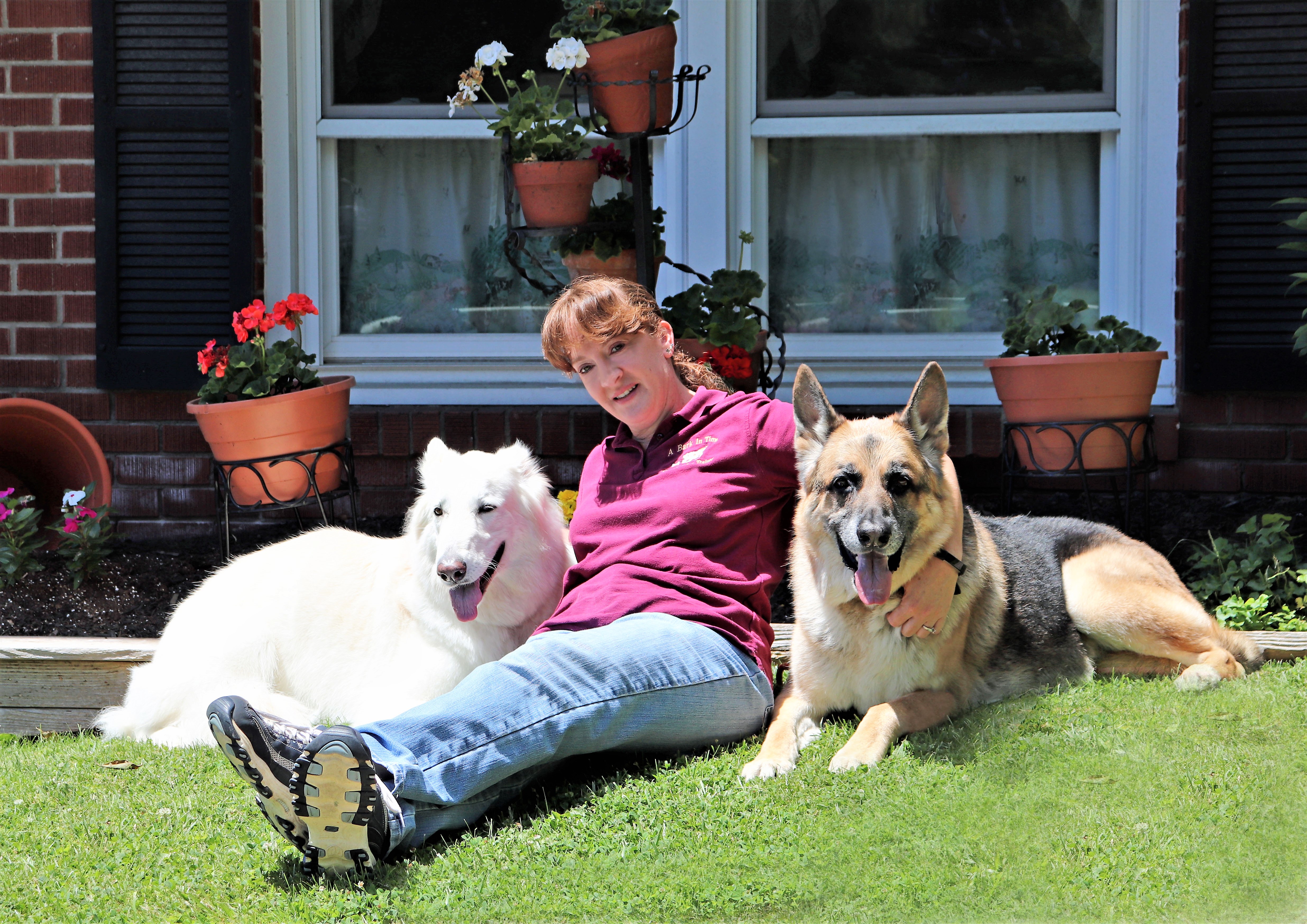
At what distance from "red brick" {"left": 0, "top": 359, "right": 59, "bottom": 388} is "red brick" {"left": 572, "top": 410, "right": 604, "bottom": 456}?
243cm

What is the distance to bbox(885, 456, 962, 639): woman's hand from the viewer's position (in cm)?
292

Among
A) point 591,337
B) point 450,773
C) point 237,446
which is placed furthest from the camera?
point 237,446

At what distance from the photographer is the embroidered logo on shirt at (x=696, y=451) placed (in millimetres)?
3115

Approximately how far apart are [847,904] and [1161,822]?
2.40 feet

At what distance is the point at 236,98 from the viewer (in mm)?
4953

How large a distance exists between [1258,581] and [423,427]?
3437mm

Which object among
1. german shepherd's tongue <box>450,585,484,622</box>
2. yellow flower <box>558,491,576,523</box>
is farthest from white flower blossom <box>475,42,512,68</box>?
german shepherd's tongue <box>450,585,484,622</box>

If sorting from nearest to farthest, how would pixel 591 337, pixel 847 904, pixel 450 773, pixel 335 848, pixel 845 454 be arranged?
pixel 847 904
pixel 335 848
pixel 450 773
pixel 845 454
pixel 591 337

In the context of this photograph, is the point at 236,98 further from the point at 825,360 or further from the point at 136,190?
the point at 825,360

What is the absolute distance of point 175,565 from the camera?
4.73 metres

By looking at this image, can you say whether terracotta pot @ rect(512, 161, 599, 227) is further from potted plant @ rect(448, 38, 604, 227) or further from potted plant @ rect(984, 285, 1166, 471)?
potted plant @ rect(984, 285, 1166, 471)

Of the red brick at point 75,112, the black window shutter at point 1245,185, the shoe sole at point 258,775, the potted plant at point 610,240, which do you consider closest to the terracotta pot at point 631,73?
the potted plant at point 610,240

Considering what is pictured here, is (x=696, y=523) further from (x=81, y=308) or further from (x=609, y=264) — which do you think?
(x=81, y=308)

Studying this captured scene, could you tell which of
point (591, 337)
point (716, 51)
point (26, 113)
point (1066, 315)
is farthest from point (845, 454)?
point (26, 113)
